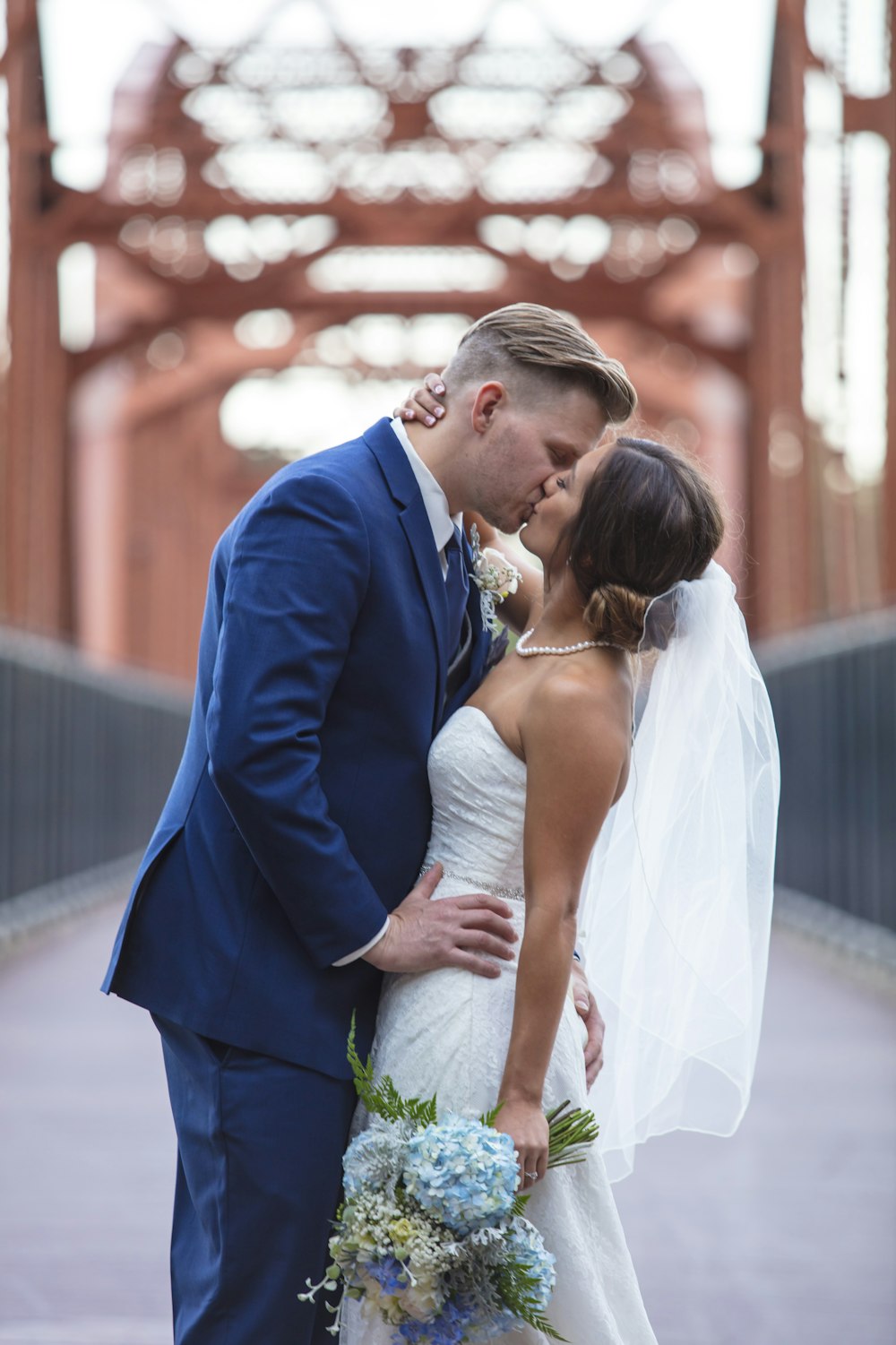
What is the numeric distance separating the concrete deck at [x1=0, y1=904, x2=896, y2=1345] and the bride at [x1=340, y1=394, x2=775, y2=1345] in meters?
0.19

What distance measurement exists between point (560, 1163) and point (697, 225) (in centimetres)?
1860

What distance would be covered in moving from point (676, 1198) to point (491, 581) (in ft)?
9.27

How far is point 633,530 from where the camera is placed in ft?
8.93

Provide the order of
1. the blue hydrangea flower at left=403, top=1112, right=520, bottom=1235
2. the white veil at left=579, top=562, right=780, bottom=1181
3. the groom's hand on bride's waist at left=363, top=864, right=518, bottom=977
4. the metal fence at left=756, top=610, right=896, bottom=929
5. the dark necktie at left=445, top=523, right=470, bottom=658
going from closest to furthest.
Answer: the blue hydrangea flower at left=403, top=1112, right=520, bottom=1235, the groom's hand on bride's waist at left=363, top=864, right=518, bottom=977, the dark necktie at left=445, top=523, right=470, bottom=658, the white veil at left=579, top=562, right=780, bottom=1181, the metal fence at left=756, top=610, right=896, bottom=929

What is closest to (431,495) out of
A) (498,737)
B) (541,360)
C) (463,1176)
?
(541,360)

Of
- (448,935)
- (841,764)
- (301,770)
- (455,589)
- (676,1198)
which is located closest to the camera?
(301,770)

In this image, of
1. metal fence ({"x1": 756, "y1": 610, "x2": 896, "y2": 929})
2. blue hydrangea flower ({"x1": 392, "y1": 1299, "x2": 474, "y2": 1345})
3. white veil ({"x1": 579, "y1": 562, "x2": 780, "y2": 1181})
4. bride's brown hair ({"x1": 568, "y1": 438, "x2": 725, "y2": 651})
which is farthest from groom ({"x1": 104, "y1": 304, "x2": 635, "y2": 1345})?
metal fence ({"x1": 756, "y1": 610, "x2": 896, "y2": 929})

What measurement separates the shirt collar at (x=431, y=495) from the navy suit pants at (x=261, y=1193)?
0.84 metres

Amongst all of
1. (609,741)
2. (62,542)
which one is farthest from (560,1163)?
(62,542)

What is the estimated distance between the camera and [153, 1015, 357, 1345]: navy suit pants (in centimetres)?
261

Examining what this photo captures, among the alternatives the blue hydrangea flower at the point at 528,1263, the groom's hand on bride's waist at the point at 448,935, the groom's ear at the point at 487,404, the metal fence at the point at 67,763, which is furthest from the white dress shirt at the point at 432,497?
the metal fence at the point at 67,763

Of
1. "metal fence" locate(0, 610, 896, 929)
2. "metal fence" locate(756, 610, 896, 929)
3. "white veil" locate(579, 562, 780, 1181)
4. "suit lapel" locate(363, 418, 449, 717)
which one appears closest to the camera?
"suit lapel" locate(363, 418, 449, 717)

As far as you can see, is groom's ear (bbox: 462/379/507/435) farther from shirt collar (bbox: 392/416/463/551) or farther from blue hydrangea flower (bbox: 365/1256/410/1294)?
blue hydrangea flower (bbox: 365/1256/410/1294)

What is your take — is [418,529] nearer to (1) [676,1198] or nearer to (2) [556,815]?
(2) [556,815]
